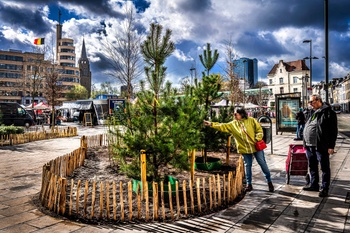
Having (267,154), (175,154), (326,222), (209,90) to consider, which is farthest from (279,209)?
(267,154)

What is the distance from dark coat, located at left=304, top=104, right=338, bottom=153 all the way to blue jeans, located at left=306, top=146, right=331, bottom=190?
13 centimetres

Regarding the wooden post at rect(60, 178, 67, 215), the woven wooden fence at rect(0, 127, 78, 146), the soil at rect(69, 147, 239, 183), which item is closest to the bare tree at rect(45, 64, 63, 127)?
the woven wooden fence at rect(0, 127, 78, 146)

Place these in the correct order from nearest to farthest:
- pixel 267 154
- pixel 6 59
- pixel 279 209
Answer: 1. pixel 279 209
2. pixel 267 154
3. pixel 6 59

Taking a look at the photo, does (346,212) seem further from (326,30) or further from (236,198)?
(326,30)

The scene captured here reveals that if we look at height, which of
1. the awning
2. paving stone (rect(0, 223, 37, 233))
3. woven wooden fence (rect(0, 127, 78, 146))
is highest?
the awning

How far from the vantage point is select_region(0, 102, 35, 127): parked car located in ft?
81.5

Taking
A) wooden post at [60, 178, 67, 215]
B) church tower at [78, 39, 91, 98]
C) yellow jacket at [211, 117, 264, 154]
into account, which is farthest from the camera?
church tower at [78, 39, 91, 98]

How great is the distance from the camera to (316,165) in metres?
5.40

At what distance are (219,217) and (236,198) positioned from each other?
1013 mm

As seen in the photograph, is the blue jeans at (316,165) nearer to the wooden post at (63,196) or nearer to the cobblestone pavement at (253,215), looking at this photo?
the cobblestone pavement at (253,215)

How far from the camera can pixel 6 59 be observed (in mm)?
89625

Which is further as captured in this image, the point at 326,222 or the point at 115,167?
the point at 115,167

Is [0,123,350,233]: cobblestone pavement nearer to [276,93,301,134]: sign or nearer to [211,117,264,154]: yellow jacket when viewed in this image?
[211,117,264,154]: yellow jacket

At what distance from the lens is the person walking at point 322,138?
5.00 meters
